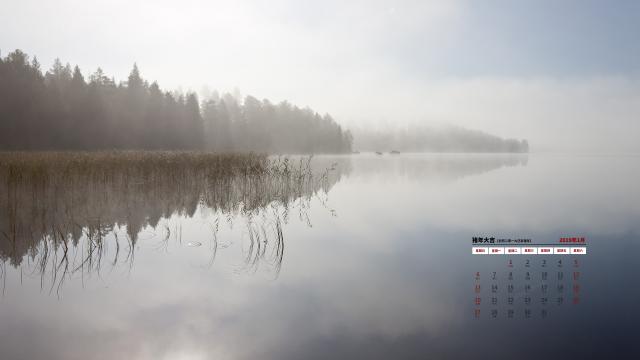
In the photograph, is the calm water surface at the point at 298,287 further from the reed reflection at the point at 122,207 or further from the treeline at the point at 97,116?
the treeline at the point at 97,116

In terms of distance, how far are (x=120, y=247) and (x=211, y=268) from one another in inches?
96.2

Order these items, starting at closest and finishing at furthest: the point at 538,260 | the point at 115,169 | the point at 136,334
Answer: the point at 136,334, the point at 538,260, the point at 115,169

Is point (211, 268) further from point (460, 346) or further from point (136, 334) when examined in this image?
point (460, 346)

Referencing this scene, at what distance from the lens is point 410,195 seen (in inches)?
728

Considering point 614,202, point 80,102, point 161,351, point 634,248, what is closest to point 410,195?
point 614,202

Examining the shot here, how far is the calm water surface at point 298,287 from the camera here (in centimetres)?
486
